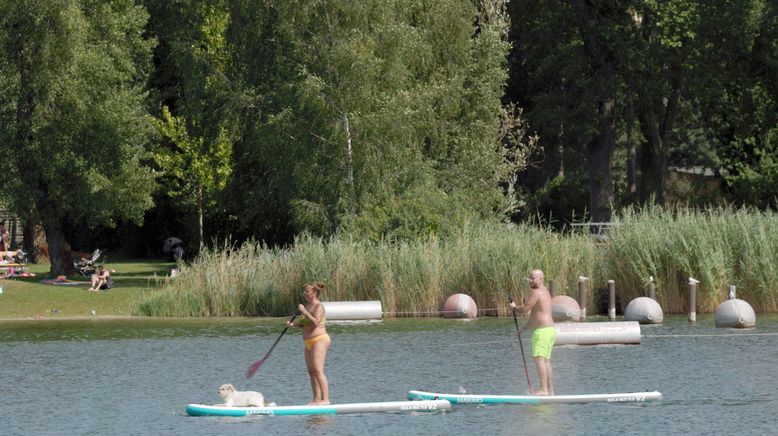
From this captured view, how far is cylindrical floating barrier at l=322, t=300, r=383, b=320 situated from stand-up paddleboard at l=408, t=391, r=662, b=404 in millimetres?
14718

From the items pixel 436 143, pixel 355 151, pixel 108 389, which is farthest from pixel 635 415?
pixel 436 143

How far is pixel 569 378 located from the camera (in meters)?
26.6

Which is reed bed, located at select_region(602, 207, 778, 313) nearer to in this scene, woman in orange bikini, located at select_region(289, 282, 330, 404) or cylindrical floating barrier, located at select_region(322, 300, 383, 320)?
cylindrical floating barrier, located at select_region(322, 300, 383, 320)

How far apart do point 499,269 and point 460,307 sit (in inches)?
67.0

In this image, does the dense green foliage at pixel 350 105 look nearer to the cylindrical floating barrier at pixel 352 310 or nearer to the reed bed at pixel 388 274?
the reed bed at pixel 388 274

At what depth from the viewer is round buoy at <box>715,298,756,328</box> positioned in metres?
34.4

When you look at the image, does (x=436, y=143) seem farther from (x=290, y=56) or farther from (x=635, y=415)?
(x=635, y=415)

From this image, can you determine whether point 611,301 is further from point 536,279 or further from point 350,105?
point 536,279

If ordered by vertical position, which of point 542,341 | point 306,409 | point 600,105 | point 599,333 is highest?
point 600,105

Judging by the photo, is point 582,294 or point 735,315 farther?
point 582,294

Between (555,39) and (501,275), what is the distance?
28880 mm

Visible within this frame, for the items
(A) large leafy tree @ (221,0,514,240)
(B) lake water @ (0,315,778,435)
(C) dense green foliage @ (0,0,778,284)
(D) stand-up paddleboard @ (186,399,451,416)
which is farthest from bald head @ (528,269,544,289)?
(A) large leafy tree @ (221,0,514,240)

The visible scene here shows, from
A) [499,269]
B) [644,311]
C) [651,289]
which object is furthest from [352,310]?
[651,289]

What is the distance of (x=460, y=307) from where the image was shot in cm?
3784
